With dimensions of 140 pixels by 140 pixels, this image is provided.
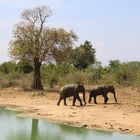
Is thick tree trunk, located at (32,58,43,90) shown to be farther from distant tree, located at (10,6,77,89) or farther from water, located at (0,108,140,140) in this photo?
water, located at (0,108,140,140)

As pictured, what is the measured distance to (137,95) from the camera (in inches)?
1210

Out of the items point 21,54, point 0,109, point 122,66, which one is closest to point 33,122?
point 0,109

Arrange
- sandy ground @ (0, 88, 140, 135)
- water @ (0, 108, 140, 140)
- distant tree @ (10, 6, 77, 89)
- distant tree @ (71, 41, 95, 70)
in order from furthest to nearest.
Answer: distant tree @ (71, 41, 95, 70) → distant tree @ (10, 6, 77, 89) → sandy ground @ (0, 88, 140, 135) → water @ (0, 108, 140, 140)

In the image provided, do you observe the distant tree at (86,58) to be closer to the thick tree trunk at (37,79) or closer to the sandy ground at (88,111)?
the thick tree trunk at (37,79)

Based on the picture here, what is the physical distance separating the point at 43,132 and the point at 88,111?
4291 millimetres

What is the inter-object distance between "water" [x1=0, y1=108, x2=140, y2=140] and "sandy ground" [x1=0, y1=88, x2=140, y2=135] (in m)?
0.63

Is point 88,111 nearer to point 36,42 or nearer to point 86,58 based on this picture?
point 36,42

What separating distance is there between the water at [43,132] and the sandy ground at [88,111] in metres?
0.63

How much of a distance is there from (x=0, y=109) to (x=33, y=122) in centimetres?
571

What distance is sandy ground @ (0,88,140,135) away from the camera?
19328mm

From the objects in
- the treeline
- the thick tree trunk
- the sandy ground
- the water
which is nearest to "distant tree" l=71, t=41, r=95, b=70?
the treeline

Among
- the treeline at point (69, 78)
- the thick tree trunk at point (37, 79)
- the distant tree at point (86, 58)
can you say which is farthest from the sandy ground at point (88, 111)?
the distant tree at point (86, 58)

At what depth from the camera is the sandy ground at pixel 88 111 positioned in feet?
63.4

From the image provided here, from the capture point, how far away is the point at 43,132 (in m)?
18.9
